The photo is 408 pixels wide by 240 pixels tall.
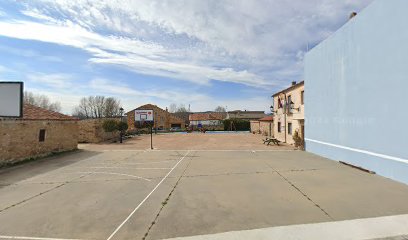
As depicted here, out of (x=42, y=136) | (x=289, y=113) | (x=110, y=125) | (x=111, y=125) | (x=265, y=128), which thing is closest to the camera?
(x=42, y=136)

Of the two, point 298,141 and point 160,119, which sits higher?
point 160,119

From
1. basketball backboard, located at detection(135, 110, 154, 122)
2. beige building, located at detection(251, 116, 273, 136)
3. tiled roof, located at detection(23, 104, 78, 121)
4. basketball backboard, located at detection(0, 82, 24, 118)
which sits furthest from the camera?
beige building, located at detection(251, 116, 273, 136)

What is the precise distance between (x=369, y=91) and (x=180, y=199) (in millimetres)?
10233

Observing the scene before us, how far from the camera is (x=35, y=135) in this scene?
59.2 feet

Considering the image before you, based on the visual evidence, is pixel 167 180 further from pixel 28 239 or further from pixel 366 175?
pixel 366 175

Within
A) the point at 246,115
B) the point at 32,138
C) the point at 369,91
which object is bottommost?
the point at 32,138

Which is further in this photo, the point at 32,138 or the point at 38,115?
the point at 38,115

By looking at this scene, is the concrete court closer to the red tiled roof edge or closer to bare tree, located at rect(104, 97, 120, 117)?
the red tiled roof edge

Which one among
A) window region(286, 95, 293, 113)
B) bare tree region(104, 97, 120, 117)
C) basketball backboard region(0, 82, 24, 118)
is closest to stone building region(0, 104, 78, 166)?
basketball backboard region(0, 82, 24, 118)

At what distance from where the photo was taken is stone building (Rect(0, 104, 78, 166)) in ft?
51.4

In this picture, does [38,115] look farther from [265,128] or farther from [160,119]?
[160,119]

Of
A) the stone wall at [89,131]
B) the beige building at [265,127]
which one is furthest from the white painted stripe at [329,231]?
the beige building at [265,127]

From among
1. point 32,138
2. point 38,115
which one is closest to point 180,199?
point 32,138

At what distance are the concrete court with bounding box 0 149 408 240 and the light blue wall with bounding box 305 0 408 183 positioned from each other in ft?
4.20
